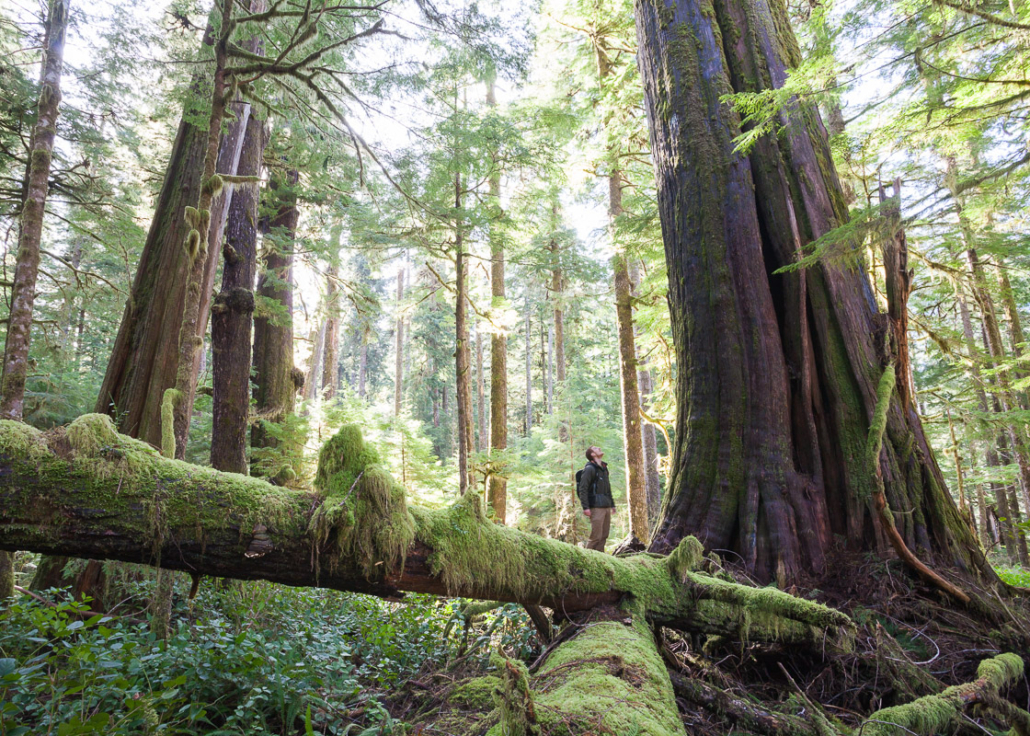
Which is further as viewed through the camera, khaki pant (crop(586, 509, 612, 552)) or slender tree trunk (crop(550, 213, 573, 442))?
slender tree trunk (crop(550, 213, 573, 442))

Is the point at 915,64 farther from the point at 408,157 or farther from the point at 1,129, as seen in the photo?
the point at 1,129

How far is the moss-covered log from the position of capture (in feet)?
7.59

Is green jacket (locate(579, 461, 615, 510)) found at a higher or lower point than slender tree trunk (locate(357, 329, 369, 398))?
lower

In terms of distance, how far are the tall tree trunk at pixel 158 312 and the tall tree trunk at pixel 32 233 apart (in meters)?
0.86

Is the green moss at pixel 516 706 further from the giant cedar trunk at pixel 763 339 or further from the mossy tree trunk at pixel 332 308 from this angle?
the mossy tree trunk at pixel 332 308

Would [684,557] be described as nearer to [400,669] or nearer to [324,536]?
[400,669]

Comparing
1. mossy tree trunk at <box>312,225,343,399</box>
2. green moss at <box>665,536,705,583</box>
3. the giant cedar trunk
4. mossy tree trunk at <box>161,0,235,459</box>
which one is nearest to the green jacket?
the giant cedar trunk

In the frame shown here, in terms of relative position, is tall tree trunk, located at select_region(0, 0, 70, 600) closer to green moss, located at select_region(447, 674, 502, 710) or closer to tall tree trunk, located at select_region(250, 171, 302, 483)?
tall tree trunk, located at select_region(250, 171, 302, 483)

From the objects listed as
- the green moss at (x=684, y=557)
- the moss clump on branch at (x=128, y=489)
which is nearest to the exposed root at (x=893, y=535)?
the green moss at (x=684, y=557)

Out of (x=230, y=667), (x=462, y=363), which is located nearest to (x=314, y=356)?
(x=462, y=363)

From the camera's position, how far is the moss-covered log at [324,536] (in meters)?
2.31

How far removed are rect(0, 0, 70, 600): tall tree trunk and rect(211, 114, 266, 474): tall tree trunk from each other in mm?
1963

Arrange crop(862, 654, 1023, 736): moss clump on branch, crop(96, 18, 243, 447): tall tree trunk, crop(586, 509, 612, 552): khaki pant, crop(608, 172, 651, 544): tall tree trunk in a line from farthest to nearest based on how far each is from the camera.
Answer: crop(608, 172, 651, 544): tall tree trunk, crop(586, 509, 612, 552): khaki pant, crop(96, 18, 243, 447): tall tree trunk, crop(862, 654, 1023, 736): moss clump on branch

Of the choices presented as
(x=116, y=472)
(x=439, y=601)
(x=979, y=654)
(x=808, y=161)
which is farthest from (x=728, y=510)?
(x=116, y=472)
